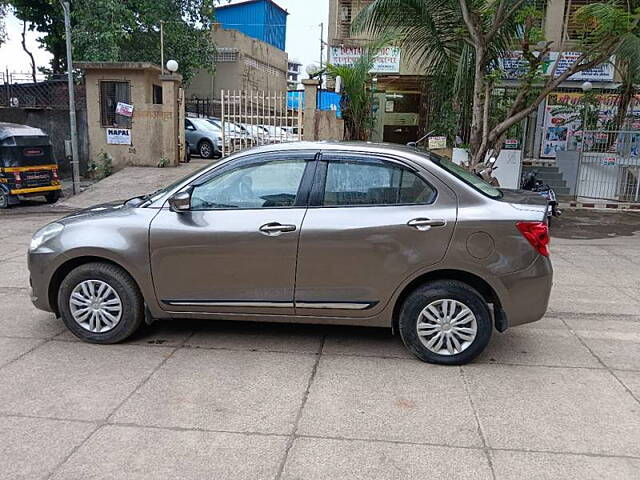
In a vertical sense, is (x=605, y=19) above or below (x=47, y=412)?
above

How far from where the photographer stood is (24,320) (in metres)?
5.10

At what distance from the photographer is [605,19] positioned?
8492 millimetres

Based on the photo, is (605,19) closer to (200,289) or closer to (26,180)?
(200,289)

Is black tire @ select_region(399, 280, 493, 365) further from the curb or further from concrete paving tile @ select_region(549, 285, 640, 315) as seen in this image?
the curb

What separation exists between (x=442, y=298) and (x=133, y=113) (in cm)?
1303

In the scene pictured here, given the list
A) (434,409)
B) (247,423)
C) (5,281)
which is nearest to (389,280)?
(434,409)

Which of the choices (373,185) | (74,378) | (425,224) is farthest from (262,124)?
(74,378)

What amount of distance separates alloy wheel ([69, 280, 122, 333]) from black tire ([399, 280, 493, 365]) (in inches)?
92.2

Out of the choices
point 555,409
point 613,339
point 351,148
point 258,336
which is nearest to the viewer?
point 555,409

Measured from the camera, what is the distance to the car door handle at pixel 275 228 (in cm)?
415

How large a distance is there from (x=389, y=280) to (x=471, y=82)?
7.93m

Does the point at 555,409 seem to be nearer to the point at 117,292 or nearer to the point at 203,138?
the point at 117,292

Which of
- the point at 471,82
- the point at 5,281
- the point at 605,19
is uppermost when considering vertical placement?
the point at 605,19

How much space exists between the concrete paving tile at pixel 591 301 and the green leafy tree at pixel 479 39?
439cm
